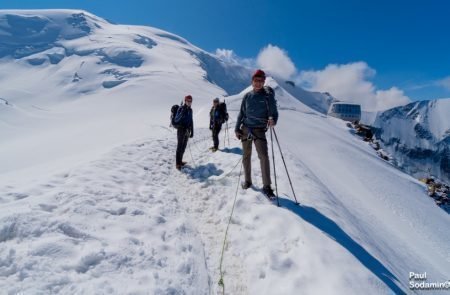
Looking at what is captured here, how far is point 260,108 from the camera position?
7.38m

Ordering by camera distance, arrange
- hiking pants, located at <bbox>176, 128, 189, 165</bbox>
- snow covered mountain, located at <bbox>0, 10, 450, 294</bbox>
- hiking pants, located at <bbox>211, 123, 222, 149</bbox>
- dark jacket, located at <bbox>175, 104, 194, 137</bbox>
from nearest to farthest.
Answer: snow covered mountain, located at <bbox>0, 10, 450, 294</bbox>, hiking pants, located at <bbox>176, 128, 189, 165</bbox>, dark jacket, located at <bbox>175, 104, 194, 137</bbox>, hiking pants, located at <bbox>211, 123, 222, 149</bbox>

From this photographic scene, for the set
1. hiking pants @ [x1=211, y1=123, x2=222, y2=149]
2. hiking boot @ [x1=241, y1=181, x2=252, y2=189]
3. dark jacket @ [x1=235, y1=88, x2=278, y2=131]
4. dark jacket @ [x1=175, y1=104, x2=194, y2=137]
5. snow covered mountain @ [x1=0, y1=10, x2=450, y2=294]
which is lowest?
snow covered mountain @ [x1=0, y1=10, x2=450, y2=294]

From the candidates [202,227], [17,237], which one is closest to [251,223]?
[202,227]

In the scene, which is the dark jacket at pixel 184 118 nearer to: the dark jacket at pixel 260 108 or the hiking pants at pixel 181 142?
the hiking pants at pixel 181 142

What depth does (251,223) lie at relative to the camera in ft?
20.3

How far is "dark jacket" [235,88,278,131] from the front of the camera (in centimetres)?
723

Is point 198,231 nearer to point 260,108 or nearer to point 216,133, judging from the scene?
point 260,108

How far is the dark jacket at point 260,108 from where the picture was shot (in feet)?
23.7

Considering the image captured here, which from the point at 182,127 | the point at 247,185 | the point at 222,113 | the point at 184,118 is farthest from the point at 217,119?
the point at 247,185

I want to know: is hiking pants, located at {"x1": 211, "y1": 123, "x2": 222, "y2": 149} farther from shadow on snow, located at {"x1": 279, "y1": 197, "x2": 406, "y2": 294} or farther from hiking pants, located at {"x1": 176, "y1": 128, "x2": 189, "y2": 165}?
shadow on snow, located at {"x1": 279, "y1": 197, "x2": 406, "y2": 294}

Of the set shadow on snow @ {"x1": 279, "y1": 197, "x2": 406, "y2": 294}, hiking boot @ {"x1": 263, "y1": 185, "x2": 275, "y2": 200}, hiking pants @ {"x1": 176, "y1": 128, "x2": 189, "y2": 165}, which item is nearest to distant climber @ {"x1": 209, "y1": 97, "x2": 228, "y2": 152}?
hiking pants @ {"x1": 176, "y1": 128, "x2": 189, "y2": 165}

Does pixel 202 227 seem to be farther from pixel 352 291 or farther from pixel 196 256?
pixel 352 291

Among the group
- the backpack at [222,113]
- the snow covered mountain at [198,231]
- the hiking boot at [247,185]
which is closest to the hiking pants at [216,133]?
the backpack at [222,113]

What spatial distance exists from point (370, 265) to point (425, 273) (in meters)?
2.56
